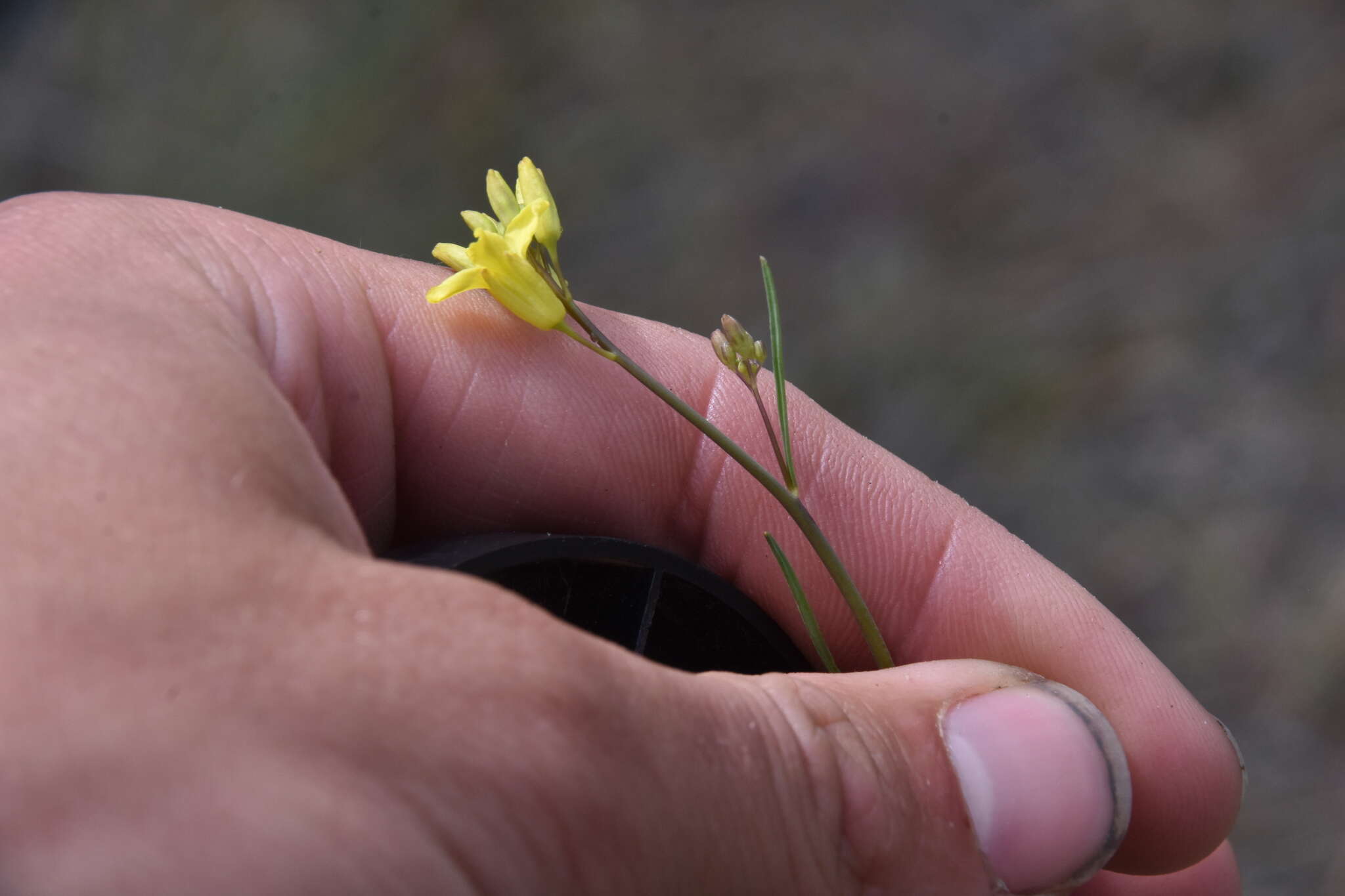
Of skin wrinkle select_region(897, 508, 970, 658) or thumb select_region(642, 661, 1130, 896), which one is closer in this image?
thumb select_region(642, 661, 1130, 896)

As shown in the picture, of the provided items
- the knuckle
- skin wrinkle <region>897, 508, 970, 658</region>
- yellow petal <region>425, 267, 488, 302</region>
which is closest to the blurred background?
skin wrinkle <region>897, 508, 970, 658</region>

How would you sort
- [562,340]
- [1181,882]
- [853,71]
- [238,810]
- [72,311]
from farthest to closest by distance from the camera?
[853,71], [1181,882], [562,340], [72,311], [238,810]

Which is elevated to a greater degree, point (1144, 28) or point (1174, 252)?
point (1144, 28)

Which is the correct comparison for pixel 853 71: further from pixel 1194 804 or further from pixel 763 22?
pixel 1194 804

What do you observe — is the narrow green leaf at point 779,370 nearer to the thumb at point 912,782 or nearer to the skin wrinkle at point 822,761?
the thumb at point 912,782

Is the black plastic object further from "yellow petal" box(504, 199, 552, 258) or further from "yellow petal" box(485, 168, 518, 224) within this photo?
"yellow petal" box(485, 168, 518, 224)

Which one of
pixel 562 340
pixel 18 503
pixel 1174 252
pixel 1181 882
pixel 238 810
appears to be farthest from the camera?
pixel 1174 252

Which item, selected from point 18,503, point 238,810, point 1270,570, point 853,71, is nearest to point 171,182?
point 853,71
